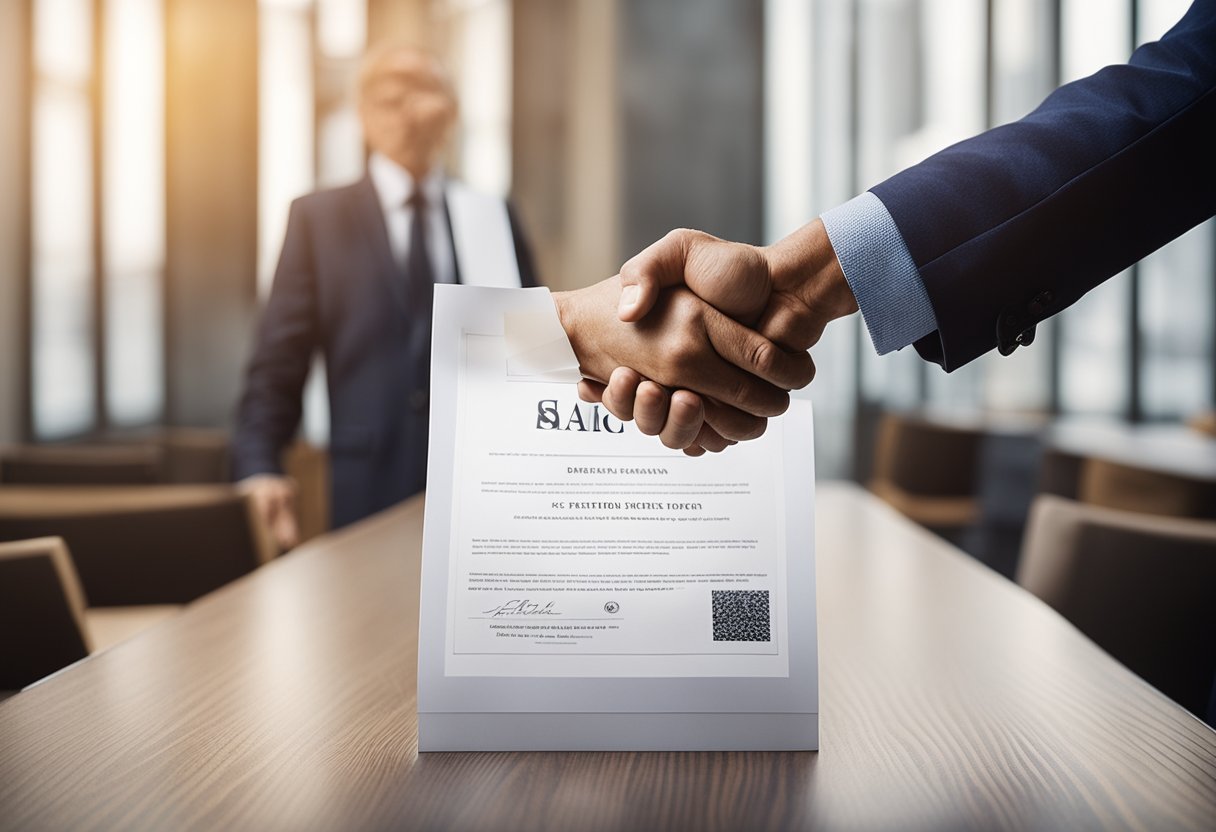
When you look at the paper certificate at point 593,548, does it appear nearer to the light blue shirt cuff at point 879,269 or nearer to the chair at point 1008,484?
the light blue shirt cuff at point 879,269

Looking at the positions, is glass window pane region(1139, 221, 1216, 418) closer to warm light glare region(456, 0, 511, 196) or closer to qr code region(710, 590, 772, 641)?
warm light glare region(456, 0, 511, 196)

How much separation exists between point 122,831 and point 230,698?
0.21 m

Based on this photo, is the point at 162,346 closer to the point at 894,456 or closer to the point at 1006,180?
the point at 894,456

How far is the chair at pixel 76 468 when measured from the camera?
272cm

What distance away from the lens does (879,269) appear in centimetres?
86

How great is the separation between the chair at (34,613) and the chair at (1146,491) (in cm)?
233

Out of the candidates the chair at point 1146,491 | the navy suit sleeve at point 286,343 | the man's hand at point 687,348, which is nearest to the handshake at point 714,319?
the man's hand at point 687,348

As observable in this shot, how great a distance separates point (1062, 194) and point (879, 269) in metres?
0.17

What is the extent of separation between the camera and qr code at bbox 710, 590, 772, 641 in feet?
2.04

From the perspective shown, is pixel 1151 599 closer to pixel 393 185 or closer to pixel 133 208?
pixel 393 185

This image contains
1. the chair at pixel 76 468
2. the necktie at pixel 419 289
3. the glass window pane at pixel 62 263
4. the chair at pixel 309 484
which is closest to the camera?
the necktie at pixel 419 289

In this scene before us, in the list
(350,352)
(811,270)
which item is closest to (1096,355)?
(350,352)

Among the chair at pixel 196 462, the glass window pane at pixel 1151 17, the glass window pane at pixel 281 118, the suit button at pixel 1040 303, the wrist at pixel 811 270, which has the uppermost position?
the glass window pane at pixel 1151 17

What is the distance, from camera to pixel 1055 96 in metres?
0.90
